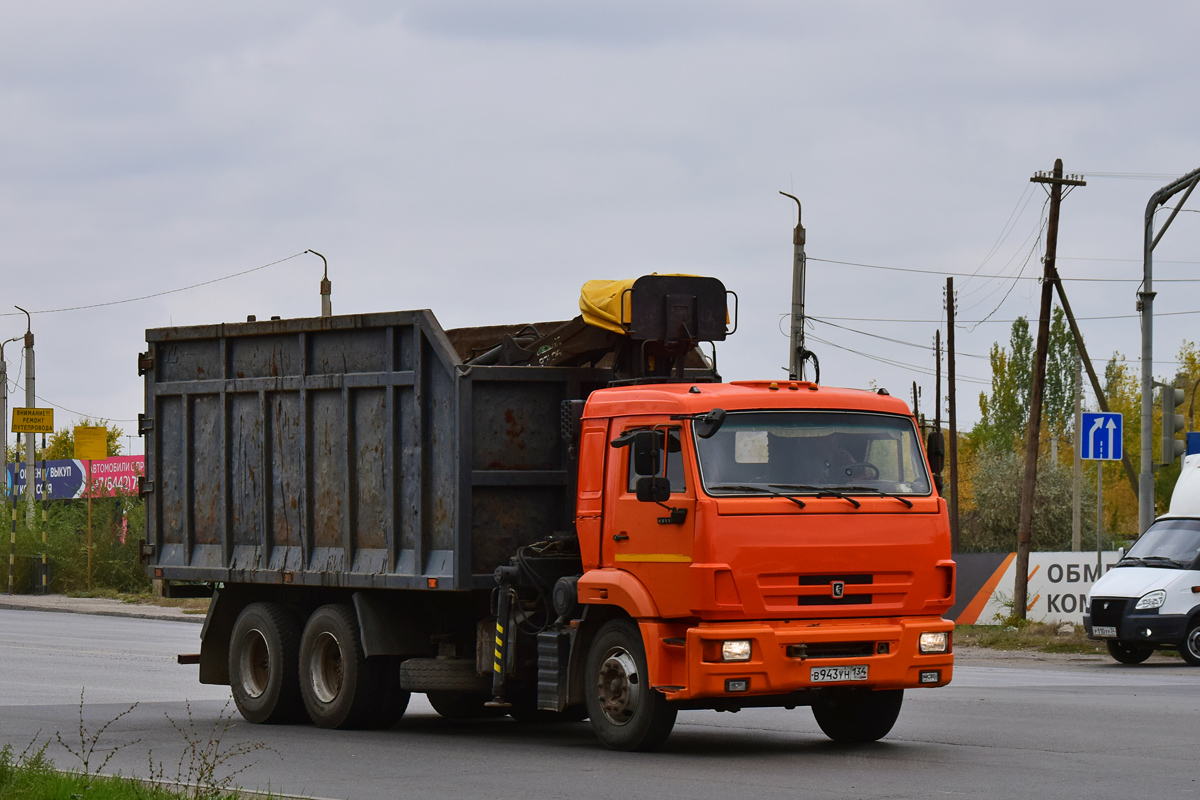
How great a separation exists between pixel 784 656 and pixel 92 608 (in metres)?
31.8

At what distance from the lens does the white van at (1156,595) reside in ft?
74.9

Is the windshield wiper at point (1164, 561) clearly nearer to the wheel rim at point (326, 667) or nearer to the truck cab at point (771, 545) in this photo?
the truck cab at point (771, 545)

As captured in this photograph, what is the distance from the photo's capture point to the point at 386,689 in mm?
14250

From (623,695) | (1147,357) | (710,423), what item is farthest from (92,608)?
(710,423)

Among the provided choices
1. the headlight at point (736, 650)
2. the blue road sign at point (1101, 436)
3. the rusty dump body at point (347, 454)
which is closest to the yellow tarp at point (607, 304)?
the rusty dump body at point (347, 454)

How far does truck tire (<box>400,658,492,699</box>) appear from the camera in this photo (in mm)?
13648

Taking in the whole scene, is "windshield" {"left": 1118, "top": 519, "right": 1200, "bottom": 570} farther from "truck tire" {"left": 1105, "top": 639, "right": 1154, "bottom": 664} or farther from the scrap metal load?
the scrap metal load

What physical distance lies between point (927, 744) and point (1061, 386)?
268ft

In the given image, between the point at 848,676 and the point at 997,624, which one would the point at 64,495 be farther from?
the point at 848,676

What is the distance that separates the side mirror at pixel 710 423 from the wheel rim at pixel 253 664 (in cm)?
538

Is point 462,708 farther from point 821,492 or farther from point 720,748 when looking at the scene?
point 821,492

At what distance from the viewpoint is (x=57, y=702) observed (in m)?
16.8

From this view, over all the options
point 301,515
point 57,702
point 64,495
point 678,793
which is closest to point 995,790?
point 678,793

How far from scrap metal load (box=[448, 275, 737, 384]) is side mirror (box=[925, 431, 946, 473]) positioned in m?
2.04
